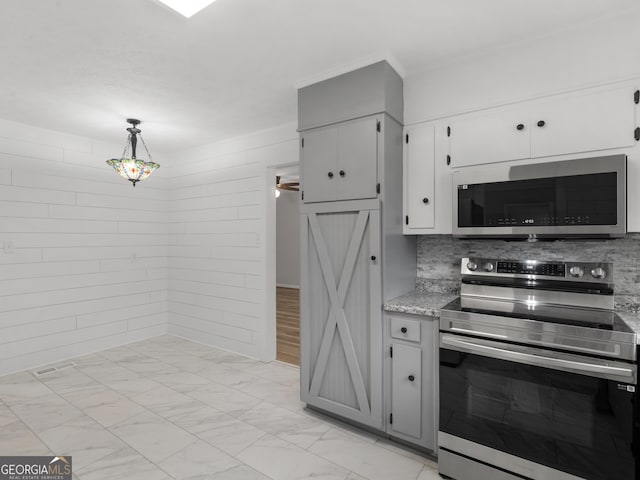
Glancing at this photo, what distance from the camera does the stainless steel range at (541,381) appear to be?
5.10 ft

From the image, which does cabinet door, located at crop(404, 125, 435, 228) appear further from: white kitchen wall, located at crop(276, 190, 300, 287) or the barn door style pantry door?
white kitchen wall, located at crop(276, 190, 300, 287)

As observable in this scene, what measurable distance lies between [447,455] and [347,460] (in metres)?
0.58

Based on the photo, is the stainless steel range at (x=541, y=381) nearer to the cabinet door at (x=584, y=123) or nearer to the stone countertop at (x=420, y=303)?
the stone countertop at (x=420, y=303)

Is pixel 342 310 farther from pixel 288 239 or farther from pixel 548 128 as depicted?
pixel 288 239

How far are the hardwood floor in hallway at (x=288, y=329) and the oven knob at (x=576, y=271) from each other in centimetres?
262

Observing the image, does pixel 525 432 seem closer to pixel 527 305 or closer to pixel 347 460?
pixel 527 305

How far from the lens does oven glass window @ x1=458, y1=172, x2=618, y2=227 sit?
5.94 ft

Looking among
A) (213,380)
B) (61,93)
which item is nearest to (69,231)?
(61,93)

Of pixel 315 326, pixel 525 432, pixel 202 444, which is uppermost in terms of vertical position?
pixel 315 326

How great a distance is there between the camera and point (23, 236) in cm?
350

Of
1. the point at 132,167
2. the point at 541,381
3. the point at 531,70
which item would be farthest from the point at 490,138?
the point at 132,167

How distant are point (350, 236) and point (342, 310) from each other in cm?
52

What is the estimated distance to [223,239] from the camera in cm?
411

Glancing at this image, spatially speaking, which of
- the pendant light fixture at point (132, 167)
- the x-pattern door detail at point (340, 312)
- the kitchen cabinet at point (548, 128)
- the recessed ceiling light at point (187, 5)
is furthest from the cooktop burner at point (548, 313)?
the pendant light fixture at point (132, 167)
